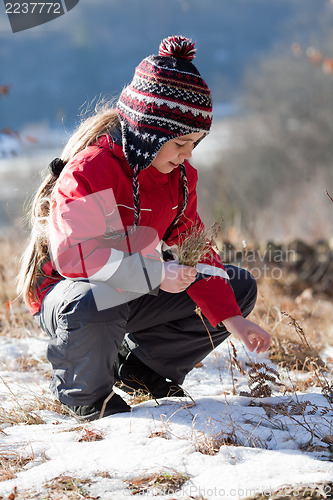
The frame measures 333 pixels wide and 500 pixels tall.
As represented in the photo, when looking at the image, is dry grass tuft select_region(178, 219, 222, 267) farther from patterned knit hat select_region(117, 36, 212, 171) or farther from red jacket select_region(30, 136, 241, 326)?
patterned knit hat select_region(117, 36, 212, 171)

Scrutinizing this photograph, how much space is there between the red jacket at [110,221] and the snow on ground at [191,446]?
1.47ft

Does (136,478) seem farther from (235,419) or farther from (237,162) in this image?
(237,162)

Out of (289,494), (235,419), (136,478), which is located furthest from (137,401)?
(289,494)

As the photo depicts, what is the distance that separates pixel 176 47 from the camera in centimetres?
226

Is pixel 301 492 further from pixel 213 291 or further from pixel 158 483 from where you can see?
pixel 213 291

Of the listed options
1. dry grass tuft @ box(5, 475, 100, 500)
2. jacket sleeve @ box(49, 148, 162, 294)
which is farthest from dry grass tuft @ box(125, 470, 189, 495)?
jacket sleeve @ box(49, 148, 162, 294)

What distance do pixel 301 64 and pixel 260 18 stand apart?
42221 millimetres

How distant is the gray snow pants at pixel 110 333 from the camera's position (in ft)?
7.09

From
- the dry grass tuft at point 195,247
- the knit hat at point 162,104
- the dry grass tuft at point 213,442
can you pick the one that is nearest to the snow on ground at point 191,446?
the dry grass tuft at point 213,442

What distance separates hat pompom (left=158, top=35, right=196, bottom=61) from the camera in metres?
2.26

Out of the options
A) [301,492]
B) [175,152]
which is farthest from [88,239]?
[301,492]

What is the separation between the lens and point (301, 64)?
40.7 metres

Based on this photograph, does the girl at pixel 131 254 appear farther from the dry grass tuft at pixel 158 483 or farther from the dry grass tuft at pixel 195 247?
the dry grass tuft at pixel 158 483

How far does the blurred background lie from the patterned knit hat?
0.58 meters
